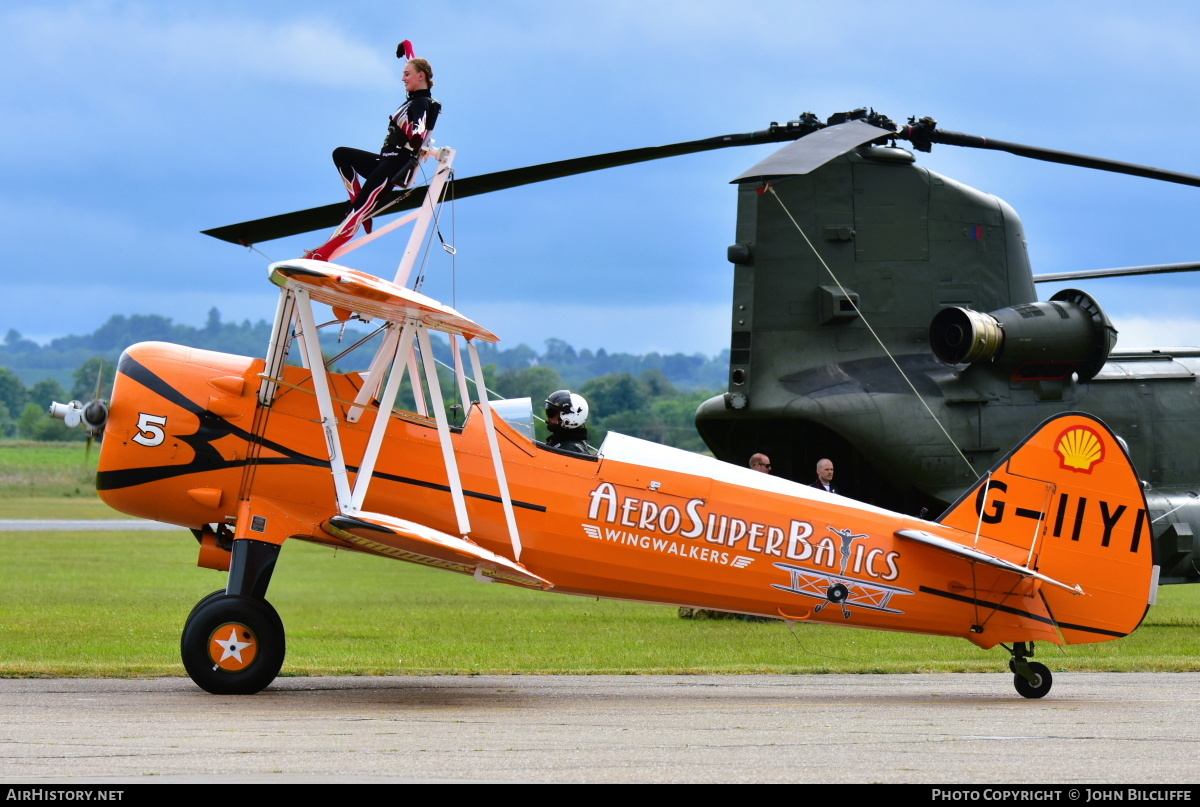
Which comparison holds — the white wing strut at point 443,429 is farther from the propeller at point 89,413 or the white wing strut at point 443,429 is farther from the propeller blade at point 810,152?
the propeller blade at point 810,152

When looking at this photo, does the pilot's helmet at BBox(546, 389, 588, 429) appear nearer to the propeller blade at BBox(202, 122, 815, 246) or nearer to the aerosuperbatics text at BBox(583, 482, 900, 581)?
the aerosuperbatics text at BBox(583, 482, 900, 581)

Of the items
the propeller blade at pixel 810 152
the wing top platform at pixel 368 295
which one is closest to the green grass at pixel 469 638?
the wing top platform at pixel 368 295

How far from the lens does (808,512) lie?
11.2 metres

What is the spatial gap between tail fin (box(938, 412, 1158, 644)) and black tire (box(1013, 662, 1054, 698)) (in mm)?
422

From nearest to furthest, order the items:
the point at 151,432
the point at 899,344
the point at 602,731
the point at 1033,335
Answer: the point at 602,731
the point at 151,432
the point at 1033,335
the point at 899,344

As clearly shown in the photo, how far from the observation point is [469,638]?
1608 cm

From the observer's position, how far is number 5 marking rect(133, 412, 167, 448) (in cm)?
1038

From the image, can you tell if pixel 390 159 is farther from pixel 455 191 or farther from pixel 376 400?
pixel 376 400

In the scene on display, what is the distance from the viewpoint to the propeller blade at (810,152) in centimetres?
927

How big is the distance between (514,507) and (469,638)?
18.8 ft

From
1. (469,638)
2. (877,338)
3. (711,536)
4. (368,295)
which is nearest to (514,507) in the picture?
(711,536)

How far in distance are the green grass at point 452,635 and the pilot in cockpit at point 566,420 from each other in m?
2.66

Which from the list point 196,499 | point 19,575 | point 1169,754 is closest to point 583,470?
point 196,499

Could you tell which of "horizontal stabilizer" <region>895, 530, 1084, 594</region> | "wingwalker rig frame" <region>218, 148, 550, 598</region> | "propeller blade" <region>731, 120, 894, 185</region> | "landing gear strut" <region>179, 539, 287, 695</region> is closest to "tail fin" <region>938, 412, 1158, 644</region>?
"horizontal stabilizer" <region>895, 530, 1084, 594</region>
